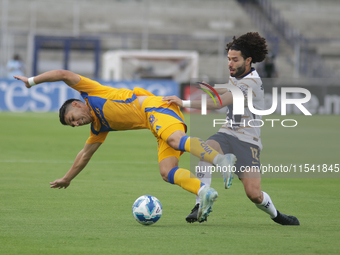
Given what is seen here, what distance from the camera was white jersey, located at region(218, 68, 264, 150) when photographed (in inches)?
209

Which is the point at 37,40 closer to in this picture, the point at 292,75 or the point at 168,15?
the point at 168,15

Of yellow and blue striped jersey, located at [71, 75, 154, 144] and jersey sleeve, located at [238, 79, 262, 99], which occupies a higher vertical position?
jersey sleeve, located at [238, 79, 262, 99]

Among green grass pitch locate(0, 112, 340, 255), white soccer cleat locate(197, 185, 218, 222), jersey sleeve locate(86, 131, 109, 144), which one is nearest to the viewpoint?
green grass pitch locate(0, 112, 340, 255)

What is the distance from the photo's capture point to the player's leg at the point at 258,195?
207 inches

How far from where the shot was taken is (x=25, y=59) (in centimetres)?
3388

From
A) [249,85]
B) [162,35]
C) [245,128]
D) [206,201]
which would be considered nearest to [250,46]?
[249,85]

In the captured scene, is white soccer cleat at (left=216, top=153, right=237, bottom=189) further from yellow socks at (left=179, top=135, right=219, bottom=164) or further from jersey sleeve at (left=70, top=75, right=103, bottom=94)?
jersey sleeve at (left=70, top=75, right=103, bottom=94)

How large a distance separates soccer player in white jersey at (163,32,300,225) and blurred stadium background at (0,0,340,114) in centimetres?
2415

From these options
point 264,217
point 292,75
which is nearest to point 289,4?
point 292,75

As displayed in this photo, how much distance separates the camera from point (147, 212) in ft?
17.2

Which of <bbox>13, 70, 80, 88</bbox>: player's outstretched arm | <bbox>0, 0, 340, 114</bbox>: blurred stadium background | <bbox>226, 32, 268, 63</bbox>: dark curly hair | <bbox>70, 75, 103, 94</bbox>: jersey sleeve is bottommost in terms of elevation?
<bbox>70, 75, 103, 94</bbox>: jersey sleeve

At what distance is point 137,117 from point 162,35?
29.5m

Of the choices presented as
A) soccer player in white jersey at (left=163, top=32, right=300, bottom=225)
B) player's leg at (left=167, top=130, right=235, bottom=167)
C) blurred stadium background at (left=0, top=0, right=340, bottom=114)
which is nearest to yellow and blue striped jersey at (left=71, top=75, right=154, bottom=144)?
soccer player in white jersey at (left=163, top=32, right=300, bottom=225)

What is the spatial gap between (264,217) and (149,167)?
439 cm
